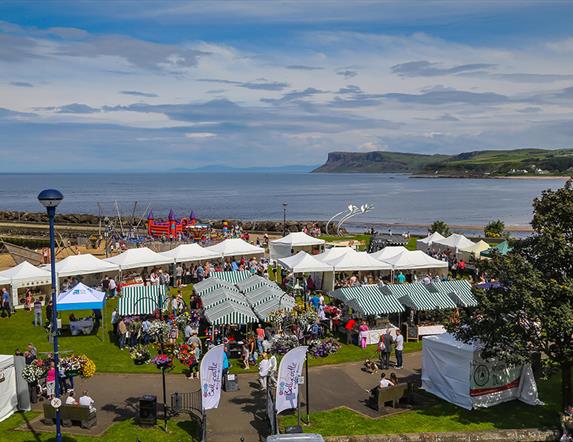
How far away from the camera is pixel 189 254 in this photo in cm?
3111

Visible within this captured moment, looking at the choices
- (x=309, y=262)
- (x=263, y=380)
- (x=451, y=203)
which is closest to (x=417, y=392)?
(x=263, y=380)

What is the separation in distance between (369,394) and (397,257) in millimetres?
13937

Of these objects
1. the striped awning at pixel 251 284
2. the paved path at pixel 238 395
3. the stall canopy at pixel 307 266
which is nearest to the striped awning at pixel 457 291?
the paved path at pixel 238 395

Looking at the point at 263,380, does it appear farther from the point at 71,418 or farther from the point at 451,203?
the point at 451,203

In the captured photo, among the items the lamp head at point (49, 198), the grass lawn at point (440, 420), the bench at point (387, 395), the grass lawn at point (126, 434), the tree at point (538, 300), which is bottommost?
the grass lawn at point (440, 420)

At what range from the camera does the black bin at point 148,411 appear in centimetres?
1407

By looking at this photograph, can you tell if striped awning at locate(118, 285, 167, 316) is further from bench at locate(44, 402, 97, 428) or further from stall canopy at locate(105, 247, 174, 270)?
bench at locate(44, 402, 97, 428)

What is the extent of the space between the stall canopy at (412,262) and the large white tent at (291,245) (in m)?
7.12

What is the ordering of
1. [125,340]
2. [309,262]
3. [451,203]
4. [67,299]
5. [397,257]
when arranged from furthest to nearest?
1. [451,203]
2. [397,257]
3. [309,262]
4. [67,299]
5. [125,340]

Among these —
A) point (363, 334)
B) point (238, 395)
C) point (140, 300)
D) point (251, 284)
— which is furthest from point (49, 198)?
point (251, 284)

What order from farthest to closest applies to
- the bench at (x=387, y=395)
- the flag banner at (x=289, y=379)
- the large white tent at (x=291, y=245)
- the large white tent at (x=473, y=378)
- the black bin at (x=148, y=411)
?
the large white tent at (x=291, y=245)
the large white tent at (x=473, y=378)
the bench at (x=387, y=395)
the black bin at (x=148, y=411)
the flag banner at (x=289, y=379)

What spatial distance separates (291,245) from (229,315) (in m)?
15.6

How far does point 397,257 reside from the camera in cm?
2947

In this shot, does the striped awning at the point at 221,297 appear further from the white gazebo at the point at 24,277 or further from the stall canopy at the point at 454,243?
the stall canopy at the point at 454,243
